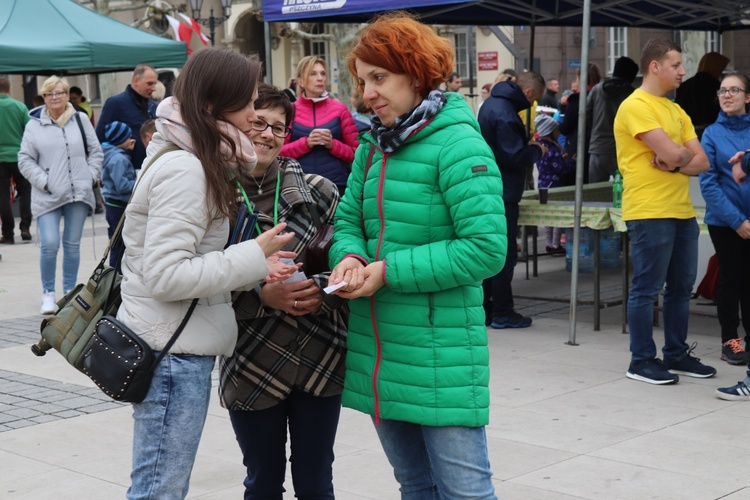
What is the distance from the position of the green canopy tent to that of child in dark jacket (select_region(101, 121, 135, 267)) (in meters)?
4.07

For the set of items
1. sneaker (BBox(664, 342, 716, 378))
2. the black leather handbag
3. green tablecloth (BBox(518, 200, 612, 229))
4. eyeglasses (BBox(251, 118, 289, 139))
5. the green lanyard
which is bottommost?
sneaker (BBox(664, 342, 716, 378))

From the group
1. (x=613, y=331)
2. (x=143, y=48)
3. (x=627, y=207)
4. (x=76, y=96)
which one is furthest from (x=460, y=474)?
(x=76, y=96)

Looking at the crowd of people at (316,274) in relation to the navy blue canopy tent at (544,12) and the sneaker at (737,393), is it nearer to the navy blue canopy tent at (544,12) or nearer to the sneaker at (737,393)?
the sneaker at (737,393)

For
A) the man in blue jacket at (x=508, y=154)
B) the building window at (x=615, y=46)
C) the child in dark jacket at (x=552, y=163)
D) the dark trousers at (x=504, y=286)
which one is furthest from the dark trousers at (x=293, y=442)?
the building window at (x=615, y=46)

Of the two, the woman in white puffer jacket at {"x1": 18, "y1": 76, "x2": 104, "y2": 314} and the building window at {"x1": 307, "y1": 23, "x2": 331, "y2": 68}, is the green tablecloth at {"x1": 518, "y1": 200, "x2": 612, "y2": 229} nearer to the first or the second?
the woman in white puffer jacket at {"x1": 18, "y1": 76, "x2": 104, "y2": 314}

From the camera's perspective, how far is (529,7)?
10797 millimetres

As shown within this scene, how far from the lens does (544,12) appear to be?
10930mm

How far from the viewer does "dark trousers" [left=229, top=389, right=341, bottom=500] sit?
3479 millimetres

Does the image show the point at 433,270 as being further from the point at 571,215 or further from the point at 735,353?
the point at 571,215

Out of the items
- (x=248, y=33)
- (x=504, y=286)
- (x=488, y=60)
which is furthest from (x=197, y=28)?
(x=248, y=33)

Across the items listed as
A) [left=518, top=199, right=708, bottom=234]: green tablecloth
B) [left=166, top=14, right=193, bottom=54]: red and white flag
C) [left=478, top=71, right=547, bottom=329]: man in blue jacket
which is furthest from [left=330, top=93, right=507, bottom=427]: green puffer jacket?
[left=166, top=14, right=193, bottom=54]: red and white flag

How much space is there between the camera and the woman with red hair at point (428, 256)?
308 cm

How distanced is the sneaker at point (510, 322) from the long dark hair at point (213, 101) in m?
5.72

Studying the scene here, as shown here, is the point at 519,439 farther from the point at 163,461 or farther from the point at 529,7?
the point at 529,7
